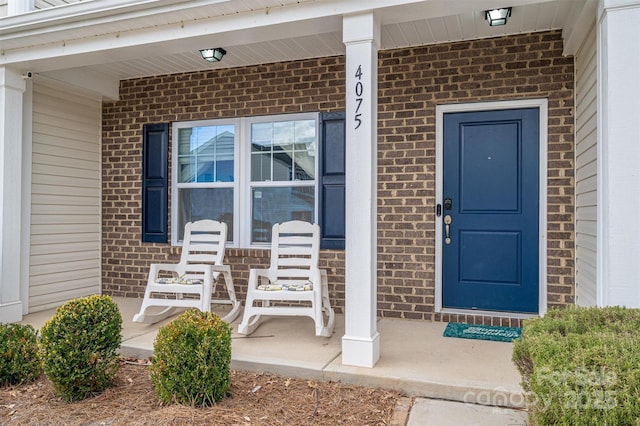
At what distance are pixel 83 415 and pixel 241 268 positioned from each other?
8.07ft

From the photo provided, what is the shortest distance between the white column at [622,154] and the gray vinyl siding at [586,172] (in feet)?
1.51

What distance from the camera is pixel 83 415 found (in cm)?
264

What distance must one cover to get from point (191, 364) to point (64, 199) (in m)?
3.48

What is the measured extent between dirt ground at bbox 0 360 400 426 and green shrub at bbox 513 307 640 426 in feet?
3.28

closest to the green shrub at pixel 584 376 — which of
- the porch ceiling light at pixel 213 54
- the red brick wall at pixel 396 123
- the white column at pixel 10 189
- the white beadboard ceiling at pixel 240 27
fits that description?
the white beadboard ceiling at pixel 240 27

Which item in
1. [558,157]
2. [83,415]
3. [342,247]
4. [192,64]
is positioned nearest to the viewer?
[83,415]

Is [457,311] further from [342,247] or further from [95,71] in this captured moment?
[95,71]

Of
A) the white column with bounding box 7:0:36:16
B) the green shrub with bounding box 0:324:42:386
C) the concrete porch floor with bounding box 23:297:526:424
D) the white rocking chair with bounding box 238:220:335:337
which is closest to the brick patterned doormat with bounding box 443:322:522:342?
the concrete porch floor with bounding box 23:297:526:424

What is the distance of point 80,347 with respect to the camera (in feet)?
8.99

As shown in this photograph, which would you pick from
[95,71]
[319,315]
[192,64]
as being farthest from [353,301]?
[95,71]

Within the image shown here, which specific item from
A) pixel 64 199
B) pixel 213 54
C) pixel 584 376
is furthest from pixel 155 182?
pixel 584 376

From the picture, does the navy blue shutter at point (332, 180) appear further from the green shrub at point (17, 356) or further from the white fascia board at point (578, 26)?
the green shrub at point (17, 356)

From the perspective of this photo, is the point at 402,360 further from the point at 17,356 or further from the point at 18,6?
the point at 18,6

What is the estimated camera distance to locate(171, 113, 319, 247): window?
4871 mm
